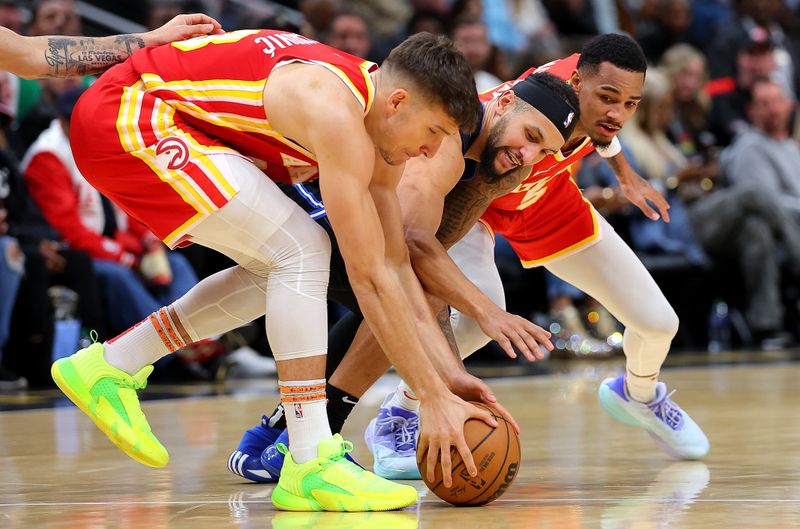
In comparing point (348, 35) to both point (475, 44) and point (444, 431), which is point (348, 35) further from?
point (444, 431)

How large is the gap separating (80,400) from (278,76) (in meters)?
1.11

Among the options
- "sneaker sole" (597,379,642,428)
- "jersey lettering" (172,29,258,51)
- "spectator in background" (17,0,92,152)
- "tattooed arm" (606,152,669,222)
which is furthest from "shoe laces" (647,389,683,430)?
"spectator in background" (17,0,92,152)

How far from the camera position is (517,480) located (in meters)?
3.91

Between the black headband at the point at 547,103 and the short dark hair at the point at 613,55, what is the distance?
18.0 inches

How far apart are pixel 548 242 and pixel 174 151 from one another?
5.11ft

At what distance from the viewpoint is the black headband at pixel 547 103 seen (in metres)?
3.80

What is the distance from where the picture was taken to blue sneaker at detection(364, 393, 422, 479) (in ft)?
13.4

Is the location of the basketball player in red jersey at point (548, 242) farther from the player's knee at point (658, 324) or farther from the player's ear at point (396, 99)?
the player's ear at point (396, 99)

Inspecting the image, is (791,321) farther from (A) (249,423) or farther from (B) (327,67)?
(B) (327,67)

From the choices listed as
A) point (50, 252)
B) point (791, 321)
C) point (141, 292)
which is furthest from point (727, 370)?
point (50, 252)

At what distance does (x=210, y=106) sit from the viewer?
144 inches

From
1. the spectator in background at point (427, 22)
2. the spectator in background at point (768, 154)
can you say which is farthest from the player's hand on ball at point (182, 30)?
Result: the spectator in background at point (768, 154)

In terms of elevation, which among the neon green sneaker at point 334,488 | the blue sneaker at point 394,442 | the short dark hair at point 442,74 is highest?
the short dark hair at point 442,74

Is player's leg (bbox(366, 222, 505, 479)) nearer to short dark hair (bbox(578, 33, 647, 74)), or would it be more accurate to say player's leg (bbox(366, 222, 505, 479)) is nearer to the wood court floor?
the wood court floor
